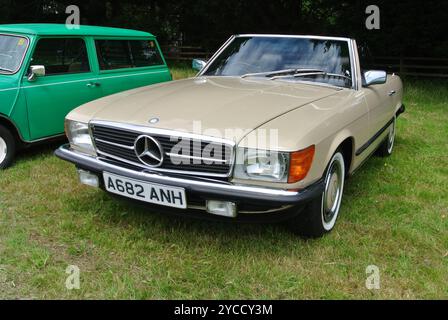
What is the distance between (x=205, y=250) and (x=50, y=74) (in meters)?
3.20

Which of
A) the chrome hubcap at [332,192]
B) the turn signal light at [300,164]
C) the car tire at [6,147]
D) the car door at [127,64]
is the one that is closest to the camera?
the turn signal light at [300,164]

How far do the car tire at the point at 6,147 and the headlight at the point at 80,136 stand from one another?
1.73 meters

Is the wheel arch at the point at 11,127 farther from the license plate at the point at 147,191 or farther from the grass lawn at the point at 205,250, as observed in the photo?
the license plate at the point at 147,191

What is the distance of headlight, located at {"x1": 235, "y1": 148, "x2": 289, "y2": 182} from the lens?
2.56 meters

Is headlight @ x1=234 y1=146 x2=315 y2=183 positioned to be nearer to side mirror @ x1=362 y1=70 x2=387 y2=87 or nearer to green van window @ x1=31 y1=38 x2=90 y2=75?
side mirror @ x1=362 y1=70 x2=387 y2=87

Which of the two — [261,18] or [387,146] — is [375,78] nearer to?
[387,146]

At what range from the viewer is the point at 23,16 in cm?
2145

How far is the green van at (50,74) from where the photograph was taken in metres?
4.71

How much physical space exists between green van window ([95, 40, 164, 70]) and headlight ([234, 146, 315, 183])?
3.73 metres

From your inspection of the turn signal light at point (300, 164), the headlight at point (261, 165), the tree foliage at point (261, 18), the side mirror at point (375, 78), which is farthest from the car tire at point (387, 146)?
the tree foliage at point (261, 18)

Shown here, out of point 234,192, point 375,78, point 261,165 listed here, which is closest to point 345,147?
point 375,78

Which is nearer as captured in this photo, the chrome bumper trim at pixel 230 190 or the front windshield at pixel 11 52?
the chrome bumper trim at pixel 230 190
